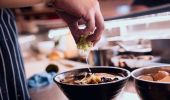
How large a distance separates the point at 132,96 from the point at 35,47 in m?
1.77

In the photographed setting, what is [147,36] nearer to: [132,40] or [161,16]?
[132,40]

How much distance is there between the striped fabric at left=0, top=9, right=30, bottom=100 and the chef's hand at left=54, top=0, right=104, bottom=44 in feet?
1.64

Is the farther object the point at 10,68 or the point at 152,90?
the point at 10,68

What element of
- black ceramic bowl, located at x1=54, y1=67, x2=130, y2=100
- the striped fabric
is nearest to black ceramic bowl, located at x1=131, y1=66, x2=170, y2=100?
black ceramic bowl, located at x1=54, y1=67, x2=130, y2=100

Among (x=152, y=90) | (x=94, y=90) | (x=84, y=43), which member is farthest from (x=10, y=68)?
(x=152, y=90)

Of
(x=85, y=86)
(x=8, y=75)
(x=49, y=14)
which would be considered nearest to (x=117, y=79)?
(x=85, y=86)

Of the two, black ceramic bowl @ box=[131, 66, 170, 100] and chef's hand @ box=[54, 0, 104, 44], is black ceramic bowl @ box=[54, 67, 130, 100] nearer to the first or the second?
black ceramic bowl @ box=[131, 66, 170, 100]

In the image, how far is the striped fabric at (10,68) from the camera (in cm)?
A: 145

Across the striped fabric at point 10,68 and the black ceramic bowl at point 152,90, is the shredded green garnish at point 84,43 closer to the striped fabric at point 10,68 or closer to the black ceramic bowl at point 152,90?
the black ceramic bowl at point 152,90

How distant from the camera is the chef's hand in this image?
100 centimetres

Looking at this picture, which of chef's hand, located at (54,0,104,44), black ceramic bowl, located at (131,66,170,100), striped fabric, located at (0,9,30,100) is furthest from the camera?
striped fabric, located at (0,9,30,100)

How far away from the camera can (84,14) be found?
1002 mm

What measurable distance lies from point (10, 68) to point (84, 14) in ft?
2.04

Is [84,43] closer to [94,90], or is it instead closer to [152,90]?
[94,90]
